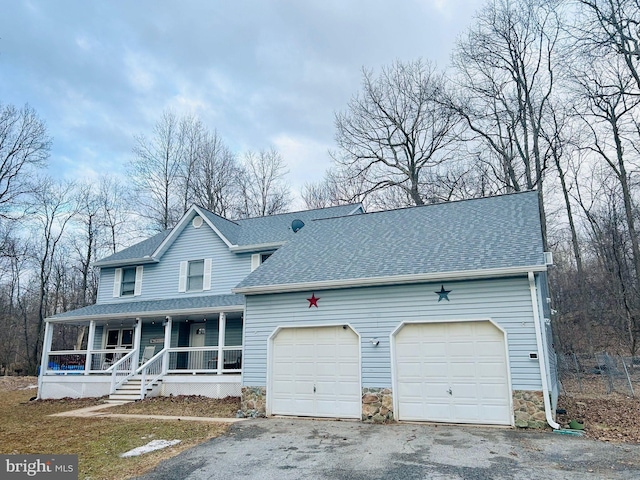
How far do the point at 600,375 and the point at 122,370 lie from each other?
19286 millimetres

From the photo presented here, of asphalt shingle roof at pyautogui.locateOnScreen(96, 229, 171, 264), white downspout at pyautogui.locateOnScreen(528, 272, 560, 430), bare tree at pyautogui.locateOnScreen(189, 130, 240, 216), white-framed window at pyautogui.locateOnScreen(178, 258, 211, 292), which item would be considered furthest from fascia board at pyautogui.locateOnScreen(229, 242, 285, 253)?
bare tree at pyautogui.locateOnScreen(189, 130, 240, 216)

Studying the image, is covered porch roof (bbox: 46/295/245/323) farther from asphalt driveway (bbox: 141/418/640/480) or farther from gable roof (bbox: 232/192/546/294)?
asphalt driveway (bbox: 141/418/640/480)

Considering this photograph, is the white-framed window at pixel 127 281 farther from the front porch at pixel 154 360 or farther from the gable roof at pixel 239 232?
the front porch at pixel 154 360

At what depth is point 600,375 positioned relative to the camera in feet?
57.5

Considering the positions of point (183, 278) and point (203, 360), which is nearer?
point (203, 360)

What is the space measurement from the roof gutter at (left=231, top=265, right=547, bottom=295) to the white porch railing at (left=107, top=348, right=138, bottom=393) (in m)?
6.41

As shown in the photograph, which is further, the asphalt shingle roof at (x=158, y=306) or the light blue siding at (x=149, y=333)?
the light blue siding at (x=149, y=333)

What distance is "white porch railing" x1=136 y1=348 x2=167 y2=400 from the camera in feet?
44.9

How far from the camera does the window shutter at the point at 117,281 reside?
1862cm

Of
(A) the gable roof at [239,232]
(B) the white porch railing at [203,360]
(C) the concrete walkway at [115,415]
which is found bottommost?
(C) the concrete walkway at [115,415]

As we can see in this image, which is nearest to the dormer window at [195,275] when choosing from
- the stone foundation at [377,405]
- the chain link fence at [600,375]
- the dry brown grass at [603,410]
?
the stone foundation at [377,405]

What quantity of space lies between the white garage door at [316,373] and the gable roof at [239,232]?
6303mm

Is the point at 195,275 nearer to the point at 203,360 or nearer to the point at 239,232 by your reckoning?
the point at 239,232

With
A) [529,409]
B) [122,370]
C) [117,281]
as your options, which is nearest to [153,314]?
[122,370]
